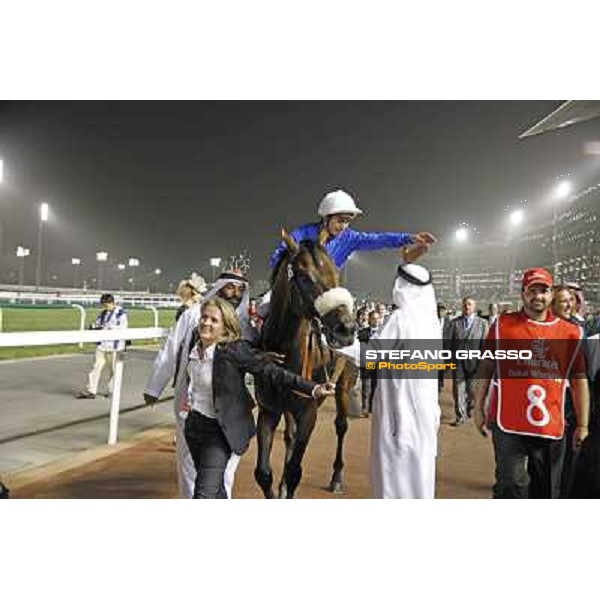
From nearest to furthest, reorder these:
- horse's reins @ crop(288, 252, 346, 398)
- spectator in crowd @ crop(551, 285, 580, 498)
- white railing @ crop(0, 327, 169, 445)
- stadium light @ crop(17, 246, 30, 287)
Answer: horse's reins @ crop(288, 252, 346, 398) → spectator in crowd @ crop(551, 285, 580, 498) → white railing @ crop(0, 327, 169, 445) → stadium light @ crop(17, 246, 30, 287)

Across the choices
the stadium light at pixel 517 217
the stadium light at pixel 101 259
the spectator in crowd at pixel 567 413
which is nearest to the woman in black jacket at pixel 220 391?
the spectator in crowd at pixel 567 413

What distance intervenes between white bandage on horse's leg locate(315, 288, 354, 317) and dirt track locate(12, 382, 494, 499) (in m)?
1.64

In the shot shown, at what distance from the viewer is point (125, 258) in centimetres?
488

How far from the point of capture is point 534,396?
348cm

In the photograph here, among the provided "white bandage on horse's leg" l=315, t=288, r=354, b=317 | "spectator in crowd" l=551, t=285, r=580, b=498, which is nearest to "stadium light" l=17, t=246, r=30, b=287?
"white bandage on horse's leg" l=315, t=288, r=354, b=317

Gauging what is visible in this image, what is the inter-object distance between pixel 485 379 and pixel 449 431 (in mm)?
3393

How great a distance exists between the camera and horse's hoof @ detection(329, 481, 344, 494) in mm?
4344

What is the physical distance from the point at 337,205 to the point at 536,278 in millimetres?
1260

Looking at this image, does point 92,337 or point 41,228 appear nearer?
point 92,337

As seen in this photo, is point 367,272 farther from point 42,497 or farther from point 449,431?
point 449,431

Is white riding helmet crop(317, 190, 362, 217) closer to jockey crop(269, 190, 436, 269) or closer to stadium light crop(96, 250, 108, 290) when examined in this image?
jockey crop(269, 190, 436, 269)

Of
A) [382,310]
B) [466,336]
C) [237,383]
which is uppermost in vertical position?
[382,310]

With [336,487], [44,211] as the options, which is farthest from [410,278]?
[44,211]

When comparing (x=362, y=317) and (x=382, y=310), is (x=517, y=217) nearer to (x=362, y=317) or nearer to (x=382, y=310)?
(x=382, y=310)
